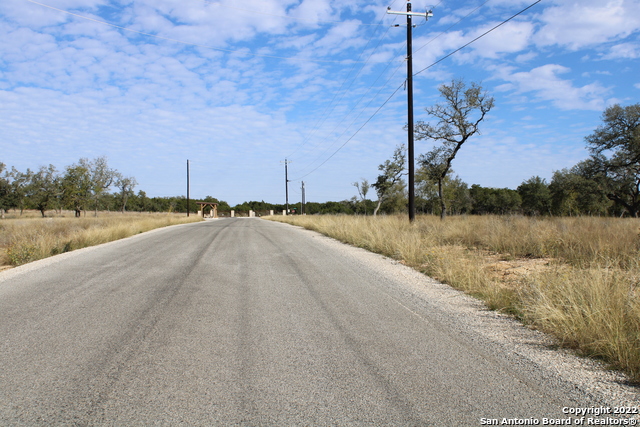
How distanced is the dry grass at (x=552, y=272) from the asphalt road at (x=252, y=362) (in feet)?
3.09

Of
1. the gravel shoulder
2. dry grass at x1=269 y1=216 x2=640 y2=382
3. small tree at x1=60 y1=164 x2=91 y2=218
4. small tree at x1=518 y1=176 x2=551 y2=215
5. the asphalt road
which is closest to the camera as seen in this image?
the asphalt road

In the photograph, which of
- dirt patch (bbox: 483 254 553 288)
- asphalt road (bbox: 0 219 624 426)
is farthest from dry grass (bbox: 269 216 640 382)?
asphalt road (bbox: 0 219 624 426)

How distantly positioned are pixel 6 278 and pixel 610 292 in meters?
10.7

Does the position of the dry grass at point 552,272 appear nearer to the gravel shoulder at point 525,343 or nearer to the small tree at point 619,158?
the gravel shoulder at point 525,343

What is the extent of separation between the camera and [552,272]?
6.38 metres

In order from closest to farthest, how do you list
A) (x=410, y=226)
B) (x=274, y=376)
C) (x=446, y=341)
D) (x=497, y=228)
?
(x=274, y=376), (x=446, y=341), (x=497, y=228), (x=410, y=226)

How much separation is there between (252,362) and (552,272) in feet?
17.3

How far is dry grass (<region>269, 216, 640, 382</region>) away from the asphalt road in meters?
0.94

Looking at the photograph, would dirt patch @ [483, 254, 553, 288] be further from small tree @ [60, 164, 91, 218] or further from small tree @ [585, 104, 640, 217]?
small tree @ [60, 164, 91, 218]

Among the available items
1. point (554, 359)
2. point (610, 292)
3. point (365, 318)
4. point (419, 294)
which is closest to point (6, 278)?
point (365, 318)

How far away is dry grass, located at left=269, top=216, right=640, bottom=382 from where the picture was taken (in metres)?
4.06

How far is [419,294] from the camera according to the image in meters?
6.55

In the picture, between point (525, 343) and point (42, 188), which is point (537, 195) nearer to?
point (525, 343)

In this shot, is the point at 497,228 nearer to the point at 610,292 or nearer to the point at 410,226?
the point at 410,226
